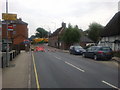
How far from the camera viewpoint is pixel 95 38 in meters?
68.9

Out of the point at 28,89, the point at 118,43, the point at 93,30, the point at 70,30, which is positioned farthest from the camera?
the point at 93,30

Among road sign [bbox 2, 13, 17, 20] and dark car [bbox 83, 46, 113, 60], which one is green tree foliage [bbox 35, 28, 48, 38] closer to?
dark car [bbox 83, 46, 113, 60]

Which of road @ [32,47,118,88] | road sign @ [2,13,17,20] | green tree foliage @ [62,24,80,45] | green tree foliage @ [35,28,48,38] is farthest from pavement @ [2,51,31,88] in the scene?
green tree foliage @ [35,28,48,38]

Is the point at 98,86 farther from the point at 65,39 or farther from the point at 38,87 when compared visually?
the point at 65,39

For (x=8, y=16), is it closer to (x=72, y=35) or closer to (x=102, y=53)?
(x=102, y=53)

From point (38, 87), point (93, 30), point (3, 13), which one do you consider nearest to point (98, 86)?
point (38, 87)

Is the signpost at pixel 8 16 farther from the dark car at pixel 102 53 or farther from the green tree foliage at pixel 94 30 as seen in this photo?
the green tree foliage at pixel 94 30

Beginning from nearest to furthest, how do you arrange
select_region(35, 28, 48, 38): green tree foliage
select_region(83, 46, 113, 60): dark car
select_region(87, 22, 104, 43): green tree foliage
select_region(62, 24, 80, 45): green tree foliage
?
select_region(83, 46, 113, 60): dark car < select_region(62, 24, 80, 45): green tree foliage < select_region(87, 22, 104, 43): green tree foliage < select_region(35, 28, 48, 38): green tree foliage

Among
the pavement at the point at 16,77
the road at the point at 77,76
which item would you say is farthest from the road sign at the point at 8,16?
the road at the point at 77,76

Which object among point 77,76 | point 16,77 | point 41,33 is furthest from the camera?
point 41,33

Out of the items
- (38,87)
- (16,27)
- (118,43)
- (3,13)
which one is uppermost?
(16,27)

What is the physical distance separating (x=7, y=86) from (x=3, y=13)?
7.87 meters

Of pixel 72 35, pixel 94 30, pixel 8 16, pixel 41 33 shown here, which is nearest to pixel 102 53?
pixel 8 16

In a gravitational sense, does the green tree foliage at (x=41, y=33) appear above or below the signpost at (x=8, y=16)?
above
